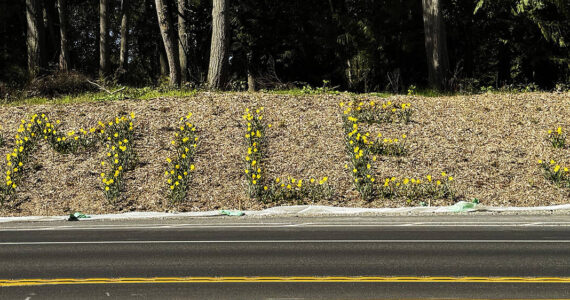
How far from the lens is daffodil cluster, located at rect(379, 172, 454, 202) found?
13.1 metres

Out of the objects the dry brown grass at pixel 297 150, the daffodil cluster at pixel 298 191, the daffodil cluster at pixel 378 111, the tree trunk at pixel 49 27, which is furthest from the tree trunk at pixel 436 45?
the tree trunk at pixel 49 27

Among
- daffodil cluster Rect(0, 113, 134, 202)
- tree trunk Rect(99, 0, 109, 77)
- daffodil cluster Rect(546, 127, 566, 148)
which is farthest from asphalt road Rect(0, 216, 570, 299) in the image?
tree trunk Rect(99, 0, 109, 77)

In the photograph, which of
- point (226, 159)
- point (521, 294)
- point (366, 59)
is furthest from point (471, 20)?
point (521, 294)

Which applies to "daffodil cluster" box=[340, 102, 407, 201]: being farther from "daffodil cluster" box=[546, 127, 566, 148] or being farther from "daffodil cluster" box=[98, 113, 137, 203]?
"daffodil cluster" box=[98, 113, 137, 203]

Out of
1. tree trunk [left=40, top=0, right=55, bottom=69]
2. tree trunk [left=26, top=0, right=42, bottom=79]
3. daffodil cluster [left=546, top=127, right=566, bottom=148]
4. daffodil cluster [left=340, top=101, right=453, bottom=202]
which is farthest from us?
tree trunk [left=40, top=0, right=55, bottom=69]

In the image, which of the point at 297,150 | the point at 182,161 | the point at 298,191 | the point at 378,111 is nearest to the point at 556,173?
the point at 378,111

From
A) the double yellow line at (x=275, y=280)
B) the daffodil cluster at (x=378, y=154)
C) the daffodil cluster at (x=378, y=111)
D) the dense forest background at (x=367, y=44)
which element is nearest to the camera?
the double yellow line at (x=275, y=280)

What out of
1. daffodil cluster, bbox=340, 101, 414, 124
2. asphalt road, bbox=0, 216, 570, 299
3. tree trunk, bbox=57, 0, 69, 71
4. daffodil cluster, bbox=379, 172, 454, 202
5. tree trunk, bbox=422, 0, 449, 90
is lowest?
asphalt road, bbox=0, 216, 570, 299

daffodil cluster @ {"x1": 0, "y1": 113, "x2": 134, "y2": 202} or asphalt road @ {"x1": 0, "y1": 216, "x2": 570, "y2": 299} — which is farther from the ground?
daffodil cluster @ {"x1": 0, "y1": 113, "x2": 134, "y2": 202}

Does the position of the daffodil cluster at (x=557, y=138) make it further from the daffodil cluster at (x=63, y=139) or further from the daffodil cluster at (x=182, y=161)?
the daffodil cluster at (x=63, y=139)

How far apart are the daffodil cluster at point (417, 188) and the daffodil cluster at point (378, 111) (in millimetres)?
2960

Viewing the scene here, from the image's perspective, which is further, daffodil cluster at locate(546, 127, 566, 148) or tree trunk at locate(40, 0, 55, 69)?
tree trunk at locate(40, 0, 55, 69)

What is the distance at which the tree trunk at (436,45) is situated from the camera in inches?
773

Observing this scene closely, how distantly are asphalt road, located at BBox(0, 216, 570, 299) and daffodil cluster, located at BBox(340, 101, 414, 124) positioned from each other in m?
4.66
